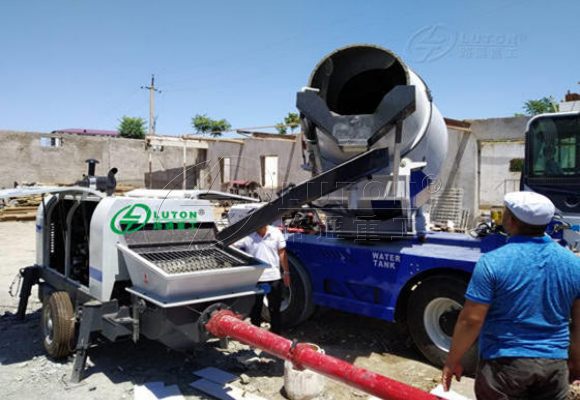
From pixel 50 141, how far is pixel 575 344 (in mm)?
24096

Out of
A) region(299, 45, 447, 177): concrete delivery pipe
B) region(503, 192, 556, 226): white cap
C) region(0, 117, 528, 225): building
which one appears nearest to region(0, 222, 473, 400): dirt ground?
region(0, 117, 528, 225): building

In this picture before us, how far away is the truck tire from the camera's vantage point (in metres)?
4.43

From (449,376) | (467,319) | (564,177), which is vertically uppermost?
(564,177)

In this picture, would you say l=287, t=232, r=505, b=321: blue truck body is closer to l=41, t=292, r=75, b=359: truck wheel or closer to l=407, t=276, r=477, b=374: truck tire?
l=407, t=276, r=477, b=374: truck tire

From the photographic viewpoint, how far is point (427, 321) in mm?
4645

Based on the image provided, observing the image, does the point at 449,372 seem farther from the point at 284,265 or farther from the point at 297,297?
the point at 297,297

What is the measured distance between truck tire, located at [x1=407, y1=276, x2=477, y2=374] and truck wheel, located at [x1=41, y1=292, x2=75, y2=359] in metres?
3.31

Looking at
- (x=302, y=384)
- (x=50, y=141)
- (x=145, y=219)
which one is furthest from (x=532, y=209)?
(x=50, y=141)

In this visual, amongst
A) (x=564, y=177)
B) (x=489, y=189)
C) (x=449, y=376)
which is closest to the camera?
(x=449, y=376)

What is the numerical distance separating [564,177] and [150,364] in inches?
171

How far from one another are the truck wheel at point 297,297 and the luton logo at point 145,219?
1531 millimetres

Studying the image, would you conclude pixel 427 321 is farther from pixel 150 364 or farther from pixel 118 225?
pixel 118 225

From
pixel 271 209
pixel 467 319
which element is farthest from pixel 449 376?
pixel 271 209

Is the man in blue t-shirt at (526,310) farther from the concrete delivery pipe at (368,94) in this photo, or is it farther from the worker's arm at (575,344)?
the concrete delivery pipe at (368,94)
